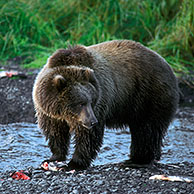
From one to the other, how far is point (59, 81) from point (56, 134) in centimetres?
91

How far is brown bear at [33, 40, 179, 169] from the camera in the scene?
4.76m

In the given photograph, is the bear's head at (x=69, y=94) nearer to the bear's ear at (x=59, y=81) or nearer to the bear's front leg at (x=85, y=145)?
the bear's ear at (x=59, y=81)

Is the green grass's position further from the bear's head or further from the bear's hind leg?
the bear's head

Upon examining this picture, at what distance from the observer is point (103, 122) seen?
525cm

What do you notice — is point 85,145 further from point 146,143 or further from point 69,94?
point 146,143

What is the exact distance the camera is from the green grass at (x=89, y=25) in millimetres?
10961

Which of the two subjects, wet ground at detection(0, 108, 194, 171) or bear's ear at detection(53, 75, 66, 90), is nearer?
bear's ear at detection(53, 75, 66, 90)

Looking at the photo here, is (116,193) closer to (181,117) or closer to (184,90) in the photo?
(181,117)

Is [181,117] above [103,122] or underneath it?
underneath

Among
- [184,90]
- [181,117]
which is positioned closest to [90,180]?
[181,117]

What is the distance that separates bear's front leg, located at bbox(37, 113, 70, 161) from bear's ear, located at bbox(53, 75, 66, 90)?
0.60 meters

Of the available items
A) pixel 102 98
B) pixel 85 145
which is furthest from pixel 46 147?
pixel 102 98

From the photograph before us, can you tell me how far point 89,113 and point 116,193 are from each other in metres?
0.89

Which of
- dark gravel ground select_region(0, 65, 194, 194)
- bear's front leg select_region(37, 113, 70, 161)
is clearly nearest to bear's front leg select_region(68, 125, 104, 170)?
dark gravel ground select_region(0, 65, 194, 194)
